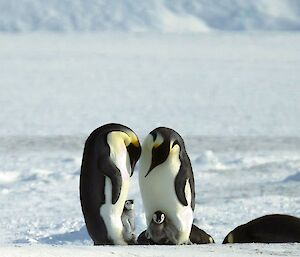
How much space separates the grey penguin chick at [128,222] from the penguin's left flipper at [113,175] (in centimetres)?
14

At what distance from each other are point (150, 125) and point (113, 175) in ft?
29.6

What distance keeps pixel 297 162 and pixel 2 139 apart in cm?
382

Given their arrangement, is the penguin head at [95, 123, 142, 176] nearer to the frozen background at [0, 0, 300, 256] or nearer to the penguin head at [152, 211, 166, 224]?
the penguin head at [152, 211, 166, 224]

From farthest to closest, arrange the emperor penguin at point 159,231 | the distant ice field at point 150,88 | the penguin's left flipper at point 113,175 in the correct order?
the distant ice field at point 150,88 < the emperor penguin at point 159,231 < the penguin's left flipper at point 113,175

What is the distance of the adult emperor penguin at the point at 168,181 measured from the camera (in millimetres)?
4070

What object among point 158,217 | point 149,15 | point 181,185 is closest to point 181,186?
point 181,185

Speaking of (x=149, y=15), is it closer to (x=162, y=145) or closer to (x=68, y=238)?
(x=68, y=238)

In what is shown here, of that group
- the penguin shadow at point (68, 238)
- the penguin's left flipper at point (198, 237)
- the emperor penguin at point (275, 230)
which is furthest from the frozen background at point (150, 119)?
the penguin's left flipper at point (198, 237)

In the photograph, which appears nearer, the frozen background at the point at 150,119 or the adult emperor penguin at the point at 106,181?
the adult emperor penguin at the point at 106,181

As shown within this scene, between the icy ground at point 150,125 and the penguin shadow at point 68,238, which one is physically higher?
the penguin shadow at point 68,238

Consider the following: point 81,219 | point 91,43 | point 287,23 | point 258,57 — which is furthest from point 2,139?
point 287,23

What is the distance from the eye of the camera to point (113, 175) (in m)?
3.95

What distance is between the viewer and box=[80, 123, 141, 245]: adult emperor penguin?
3.97m

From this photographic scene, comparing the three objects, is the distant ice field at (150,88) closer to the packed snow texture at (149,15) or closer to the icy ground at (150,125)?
the icy ground at (150,125)
